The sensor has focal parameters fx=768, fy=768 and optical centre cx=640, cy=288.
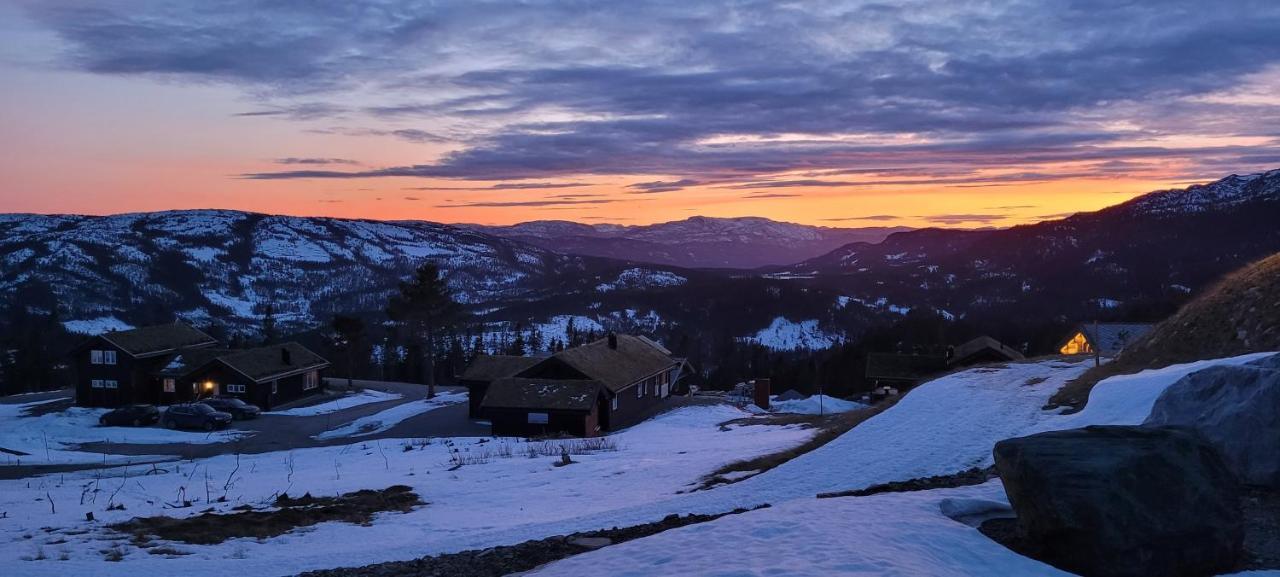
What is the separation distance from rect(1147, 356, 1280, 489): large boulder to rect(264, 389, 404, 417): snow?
162 ft

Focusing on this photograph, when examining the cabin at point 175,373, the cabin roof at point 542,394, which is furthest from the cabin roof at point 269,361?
the cabin roof at point 542,394

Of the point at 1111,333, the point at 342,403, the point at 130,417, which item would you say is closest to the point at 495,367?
the point at 342,403

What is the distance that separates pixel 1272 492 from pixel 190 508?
72.8 feet

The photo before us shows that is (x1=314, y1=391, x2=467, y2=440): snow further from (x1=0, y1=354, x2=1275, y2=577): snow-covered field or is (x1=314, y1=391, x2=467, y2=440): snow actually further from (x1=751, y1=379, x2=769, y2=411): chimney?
(x1=751, y1=379, x2=769, y2=411): chimney

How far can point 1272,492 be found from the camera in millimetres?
12562

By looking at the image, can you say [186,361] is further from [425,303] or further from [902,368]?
[902,368]

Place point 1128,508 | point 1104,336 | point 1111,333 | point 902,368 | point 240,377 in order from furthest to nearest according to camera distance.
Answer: point 902,368, point 1111,333, point 1104,336, point 240,377, point 1128,508

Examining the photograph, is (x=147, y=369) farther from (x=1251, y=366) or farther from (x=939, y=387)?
(x=1251, y=366)

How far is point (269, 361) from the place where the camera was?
188 feet

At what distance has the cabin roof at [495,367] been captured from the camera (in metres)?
49.2

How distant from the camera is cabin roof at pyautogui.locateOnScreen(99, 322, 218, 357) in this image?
57531 mm

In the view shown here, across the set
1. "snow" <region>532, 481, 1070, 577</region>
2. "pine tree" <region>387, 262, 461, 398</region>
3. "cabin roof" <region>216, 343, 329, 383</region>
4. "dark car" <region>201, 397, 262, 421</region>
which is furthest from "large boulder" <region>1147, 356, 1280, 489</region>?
"pine tree" <region>387, 262, 461, 398</region>

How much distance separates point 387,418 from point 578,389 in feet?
45.7

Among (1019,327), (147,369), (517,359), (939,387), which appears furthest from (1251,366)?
(1019,327)
